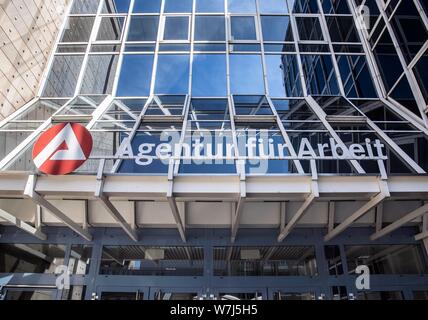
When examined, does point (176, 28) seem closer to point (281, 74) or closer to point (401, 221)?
point (281, 74)

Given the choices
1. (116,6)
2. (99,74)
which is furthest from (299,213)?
(116,6)

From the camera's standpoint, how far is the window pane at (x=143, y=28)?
1142 centimetres

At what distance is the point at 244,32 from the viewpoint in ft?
38.2

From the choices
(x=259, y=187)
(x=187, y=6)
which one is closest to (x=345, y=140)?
(x=259, y=187)

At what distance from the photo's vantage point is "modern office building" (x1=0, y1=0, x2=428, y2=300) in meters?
6.04

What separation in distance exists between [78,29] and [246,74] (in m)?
6.33

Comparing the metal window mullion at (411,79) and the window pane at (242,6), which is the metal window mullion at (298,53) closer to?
the window pane at (242,6)

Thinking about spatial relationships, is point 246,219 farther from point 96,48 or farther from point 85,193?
point 96,48

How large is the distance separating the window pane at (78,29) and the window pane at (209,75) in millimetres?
4210

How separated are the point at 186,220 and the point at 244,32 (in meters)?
7.51

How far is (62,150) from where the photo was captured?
6.07 meters

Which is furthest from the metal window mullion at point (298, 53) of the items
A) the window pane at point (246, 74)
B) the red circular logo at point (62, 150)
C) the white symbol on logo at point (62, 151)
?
the white symbol on logo at point (62, 151)

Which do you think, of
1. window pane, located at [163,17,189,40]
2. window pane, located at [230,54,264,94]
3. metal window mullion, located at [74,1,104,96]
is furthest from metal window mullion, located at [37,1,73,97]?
window pane, located at [230,54,264,94]

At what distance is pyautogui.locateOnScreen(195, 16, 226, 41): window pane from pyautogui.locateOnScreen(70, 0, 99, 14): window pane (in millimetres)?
4168
